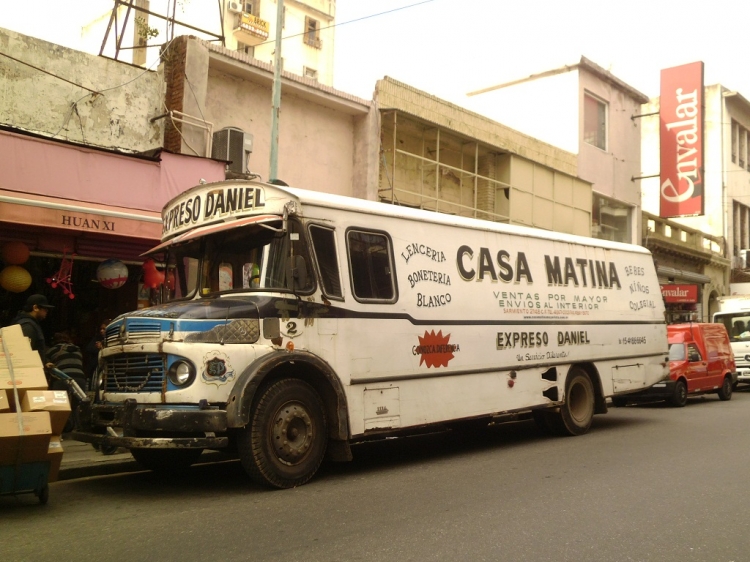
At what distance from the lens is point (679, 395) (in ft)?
54.2

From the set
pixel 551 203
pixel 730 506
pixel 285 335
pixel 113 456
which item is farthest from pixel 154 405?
pixel 551 203

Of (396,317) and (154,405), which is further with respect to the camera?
(396,317)

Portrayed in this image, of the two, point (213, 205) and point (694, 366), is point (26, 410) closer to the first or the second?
point (213, 205)

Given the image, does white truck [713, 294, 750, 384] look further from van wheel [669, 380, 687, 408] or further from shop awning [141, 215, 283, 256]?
shop awning [141, 215, 283, 256]

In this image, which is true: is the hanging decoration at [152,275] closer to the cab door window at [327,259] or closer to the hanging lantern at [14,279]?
the hanging lantern at [14,279]

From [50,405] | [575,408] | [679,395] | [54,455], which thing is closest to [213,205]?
[50,405]

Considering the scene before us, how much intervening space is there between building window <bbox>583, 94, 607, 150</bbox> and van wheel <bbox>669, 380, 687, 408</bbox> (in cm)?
1205

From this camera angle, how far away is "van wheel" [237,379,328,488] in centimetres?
683

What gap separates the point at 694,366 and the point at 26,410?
15169 mm

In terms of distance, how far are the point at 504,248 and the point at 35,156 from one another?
22.5 feet

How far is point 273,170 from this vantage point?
41.5ft

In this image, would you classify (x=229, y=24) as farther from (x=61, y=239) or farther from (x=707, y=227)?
(x=61, y=239)

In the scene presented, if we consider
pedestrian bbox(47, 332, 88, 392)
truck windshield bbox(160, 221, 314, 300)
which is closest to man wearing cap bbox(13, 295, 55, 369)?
pedestrian bbox(47, 332, 88, 392)

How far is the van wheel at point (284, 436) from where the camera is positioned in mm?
6828
